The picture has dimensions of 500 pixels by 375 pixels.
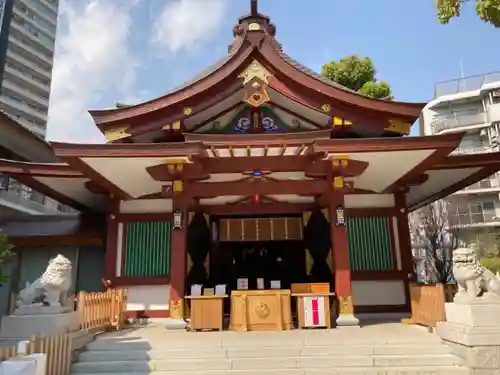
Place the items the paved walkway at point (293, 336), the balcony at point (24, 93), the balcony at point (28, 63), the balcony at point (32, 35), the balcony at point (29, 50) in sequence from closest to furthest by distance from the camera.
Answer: the paved walkway at point (293, 336), the balcony at point (24, 93), the balcony at point (28, 63), the balcony at point (29, 50), the balcony at point (32, 35)

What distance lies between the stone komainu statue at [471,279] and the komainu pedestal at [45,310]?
22.0 ft

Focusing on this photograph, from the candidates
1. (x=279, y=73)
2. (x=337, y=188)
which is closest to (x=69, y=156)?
(x=279, y=73)

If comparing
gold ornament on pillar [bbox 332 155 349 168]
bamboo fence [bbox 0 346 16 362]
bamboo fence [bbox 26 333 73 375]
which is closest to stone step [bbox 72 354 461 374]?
bamboo fence [bbox 26 333 73 375]

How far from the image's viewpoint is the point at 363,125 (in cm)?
985

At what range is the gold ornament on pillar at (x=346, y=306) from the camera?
880cm

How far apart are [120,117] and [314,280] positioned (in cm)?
675

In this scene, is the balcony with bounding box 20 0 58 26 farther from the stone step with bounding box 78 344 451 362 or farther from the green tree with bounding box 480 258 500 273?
the green tree with bounding box 480 258 500 273

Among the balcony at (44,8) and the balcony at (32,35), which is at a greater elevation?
the balcony at (44,8)

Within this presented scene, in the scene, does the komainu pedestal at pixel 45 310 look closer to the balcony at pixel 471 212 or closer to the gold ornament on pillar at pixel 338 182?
the gold ornament on pillar at pixel 338 182

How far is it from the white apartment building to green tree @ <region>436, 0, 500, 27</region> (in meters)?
28.6

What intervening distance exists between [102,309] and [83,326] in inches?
44.3

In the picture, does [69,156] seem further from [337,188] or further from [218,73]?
[337,188]

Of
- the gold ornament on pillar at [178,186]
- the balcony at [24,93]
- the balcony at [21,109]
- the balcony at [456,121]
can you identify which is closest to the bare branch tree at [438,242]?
the balcony at [456,121]

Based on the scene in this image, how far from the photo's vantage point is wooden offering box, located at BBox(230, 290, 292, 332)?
27.8 feet
